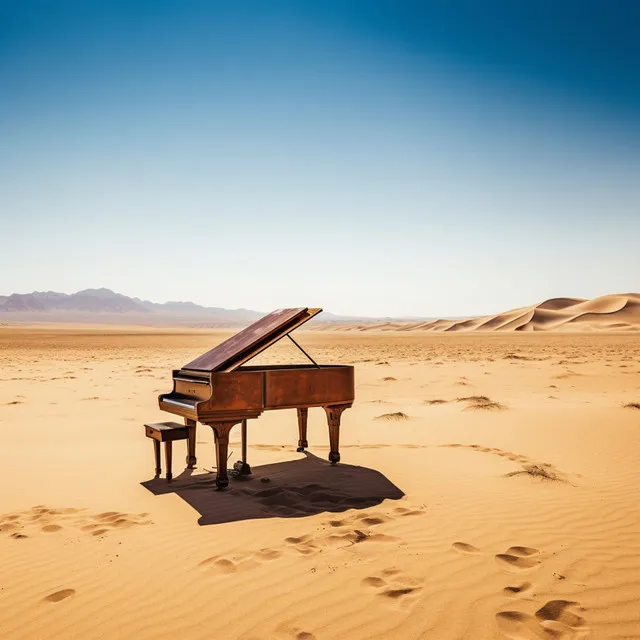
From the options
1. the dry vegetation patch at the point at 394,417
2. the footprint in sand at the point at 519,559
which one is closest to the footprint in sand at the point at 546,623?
the footprint in sand at the point at 519,559

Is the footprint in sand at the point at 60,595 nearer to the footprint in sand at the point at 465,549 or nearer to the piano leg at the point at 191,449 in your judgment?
the footprint in sand at the point at 465,549

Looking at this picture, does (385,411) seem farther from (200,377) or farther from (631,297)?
(631,297)

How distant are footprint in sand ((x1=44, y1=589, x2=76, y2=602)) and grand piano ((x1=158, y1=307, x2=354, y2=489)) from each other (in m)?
2.66

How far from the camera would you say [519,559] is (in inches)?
199

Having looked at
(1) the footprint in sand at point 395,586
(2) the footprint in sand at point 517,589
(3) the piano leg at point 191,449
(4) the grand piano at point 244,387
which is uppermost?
(4) the grand piano at point 244,387

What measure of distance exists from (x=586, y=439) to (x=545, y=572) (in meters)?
6.28

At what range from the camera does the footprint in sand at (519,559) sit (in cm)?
488

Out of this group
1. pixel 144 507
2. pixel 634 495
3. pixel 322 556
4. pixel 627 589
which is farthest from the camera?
pixel 634 495

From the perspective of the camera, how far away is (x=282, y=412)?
48.0 feet

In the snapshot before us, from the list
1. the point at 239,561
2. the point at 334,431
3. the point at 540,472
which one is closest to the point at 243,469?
the point at 334,431

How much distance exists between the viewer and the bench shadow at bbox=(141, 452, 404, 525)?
647 cm

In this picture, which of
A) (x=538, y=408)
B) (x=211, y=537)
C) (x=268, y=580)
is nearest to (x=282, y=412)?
(x=538, y=408)

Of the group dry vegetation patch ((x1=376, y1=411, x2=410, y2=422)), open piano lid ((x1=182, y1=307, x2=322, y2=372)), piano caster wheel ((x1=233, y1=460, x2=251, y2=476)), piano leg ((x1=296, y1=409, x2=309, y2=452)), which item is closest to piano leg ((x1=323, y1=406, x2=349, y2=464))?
piano leg ((x1=296, y1=409, x2=309, y2=452))

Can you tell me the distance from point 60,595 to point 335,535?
8.18ft
